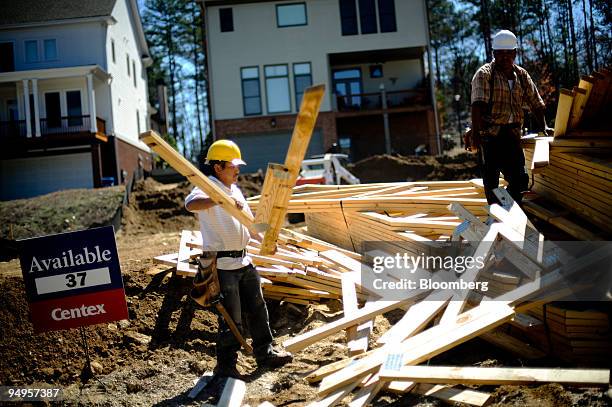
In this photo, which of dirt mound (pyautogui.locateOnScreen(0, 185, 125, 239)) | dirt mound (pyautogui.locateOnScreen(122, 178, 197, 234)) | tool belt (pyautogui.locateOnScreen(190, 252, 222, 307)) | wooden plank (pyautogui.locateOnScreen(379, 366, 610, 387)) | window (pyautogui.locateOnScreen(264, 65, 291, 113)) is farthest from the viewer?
window (pyautogui.locateOnScreen(264, 65, 291, 113))

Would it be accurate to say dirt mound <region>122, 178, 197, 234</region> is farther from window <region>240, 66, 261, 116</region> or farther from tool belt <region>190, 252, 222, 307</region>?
tool belt <region>190, 252, 222, 307</region>

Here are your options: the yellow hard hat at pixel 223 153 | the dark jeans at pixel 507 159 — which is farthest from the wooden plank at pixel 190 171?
the dark jeans at pixel 507 159

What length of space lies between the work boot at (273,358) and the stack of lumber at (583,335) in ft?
7.64

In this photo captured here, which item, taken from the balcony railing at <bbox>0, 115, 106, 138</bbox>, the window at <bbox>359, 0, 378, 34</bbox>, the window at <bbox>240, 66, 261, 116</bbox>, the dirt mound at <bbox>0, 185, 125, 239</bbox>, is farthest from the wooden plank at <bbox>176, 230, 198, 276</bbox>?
the window at <bbox>359, 0, 378, 34</bbox>

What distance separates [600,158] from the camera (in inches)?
218

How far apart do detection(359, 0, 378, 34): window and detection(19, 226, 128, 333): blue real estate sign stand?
79.9 ft

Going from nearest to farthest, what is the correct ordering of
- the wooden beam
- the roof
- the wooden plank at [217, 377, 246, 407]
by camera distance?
the wooden beam < the wooden plank at [217, 377, 246, 407] < the roof

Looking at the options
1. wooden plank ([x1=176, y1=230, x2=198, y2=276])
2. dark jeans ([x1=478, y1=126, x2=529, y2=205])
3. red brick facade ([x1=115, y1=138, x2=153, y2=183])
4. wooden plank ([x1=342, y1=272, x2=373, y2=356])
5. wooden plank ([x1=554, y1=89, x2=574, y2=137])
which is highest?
red brick facade ([x1=115, y1=138, x2=153, y2=183])

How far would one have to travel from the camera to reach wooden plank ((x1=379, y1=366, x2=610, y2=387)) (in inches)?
136

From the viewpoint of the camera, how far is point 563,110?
570 centimetres

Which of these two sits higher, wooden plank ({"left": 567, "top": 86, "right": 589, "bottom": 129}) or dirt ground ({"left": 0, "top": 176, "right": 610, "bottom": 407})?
wooden plank ({"left": 567, "top": 86, "right": 589, "bottom": 129})

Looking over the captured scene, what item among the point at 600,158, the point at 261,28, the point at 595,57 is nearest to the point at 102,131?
the point at 261,28

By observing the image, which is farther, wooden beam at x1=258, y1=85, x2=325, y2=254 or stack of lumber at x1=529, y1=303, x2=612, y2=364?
stack of lumber at x1=529, y1=303, x2=612, y2=364

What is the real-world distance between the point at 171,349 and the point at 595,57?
16.4 m
